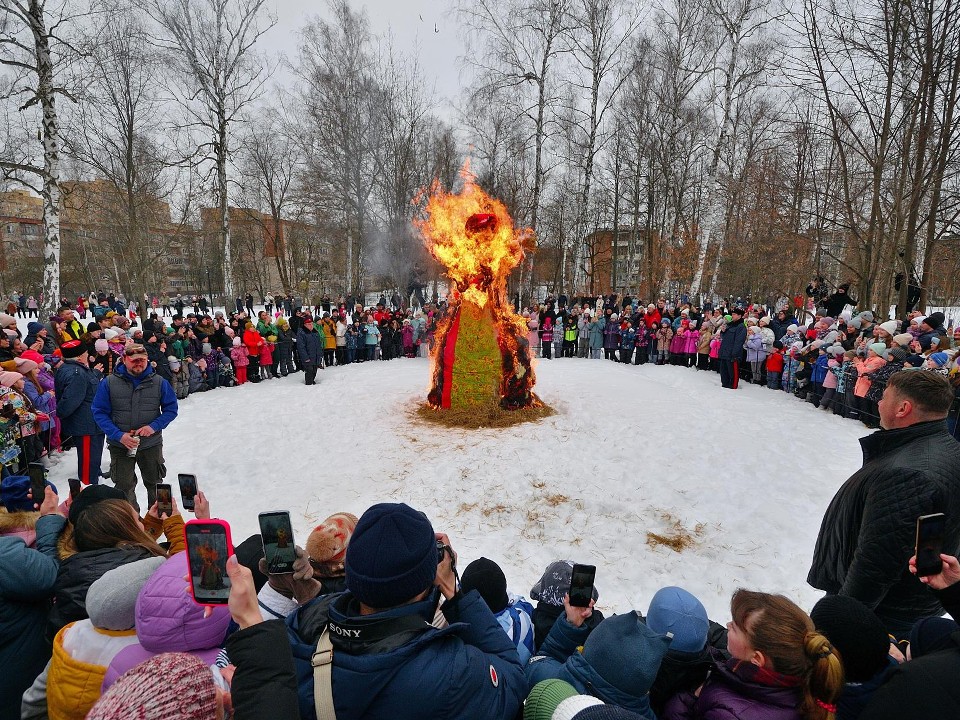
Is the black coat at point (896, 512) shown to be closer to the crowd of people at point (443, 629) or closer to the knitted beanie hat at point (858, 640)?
the crowd of people at point (443, 629)

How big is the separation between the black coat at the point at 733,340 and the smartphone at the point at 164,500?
1232 centimetres

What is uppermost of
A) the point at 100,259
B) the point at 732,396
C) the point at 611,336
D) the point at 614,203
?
the point at 614,203

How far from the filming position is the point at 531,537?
543cm

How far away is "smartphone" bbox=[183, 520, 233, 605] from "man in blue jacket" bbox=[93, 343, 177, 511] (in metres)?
4.47


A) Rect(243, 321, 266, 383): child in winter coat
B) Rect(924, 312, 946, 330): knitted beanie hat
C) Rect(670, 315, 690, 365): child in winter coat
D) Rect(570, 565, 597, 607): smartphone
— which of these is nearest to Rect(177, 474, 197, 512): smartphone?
Rect(570, 565, 597, 607): smartphone

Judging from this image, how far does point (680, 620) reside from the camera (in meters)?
2.33

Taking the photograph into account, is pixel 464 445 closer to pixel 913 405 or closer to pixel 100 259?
pixel 913 405

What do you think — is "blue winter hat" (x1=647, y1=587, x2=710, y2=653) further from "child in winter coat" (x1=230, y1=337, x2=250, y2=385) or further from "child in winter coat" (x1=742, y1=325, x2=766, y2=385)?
"child in winter coat" (x1=230, y1=337, x2=250, y2=385)

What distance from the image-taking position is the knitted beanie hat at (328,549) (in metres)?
2.66

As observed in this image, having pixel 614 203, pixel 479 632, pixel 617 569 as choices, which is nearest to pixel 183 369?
pixel 617 569

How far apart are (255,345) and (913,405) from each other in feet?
43.7

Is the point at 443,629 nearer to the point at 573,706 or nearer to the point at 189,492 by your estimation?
the point at 573,706

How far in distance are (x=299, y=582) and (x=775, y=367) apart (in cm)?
1281

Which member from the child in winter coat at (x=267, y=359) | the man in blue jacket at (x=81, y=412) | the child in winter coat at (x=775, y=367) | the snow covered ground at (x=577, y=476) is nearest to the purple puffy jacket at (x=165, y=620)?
the snow covered ground at (x=577, y=476)
